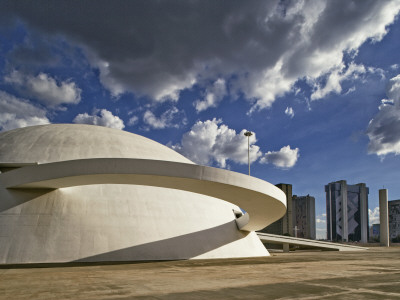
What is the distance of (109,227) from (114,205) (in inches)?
65.7

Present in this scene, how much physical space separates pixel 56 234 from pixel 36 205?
2458mm

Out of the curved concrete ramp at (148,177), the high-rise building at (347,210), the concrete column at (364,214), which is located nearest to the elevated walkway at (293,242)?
the curved concrete ramp at (148,177)

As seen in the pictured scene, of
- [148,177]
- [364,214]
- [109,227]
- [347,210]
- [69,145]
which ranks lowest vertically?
[364,214]

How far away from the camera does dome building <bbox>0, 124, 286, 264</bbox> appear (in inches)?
640

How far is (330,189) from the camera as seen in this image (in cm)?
18150

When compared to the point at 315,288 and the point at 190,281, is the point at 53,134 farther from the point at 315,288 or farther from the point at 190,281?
the point at 315,288

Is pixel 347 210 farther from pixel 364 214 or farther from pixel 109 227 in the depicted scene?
pixel 109 227

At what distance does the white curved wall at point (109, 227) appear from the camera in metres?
17.0

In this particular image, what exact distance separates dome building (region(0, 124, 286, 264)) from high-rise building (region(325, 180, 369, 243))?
15757 cm

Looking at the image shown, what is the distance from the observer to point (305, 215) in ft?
527

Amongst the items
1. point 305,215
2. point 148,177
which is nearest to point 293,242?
point 148,177

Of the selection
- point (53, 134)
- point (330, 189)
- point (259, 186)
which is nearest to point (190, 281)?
point (259, 186)

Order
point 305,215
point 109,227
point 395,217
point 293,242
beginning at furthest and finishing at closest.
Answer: point 305,215, point 395,217, point 293,242, point 109,227

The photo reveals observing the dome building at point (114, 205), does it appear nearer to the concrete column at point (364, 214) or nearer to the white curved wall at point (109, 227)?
the white curved wall at point (109, 227)
